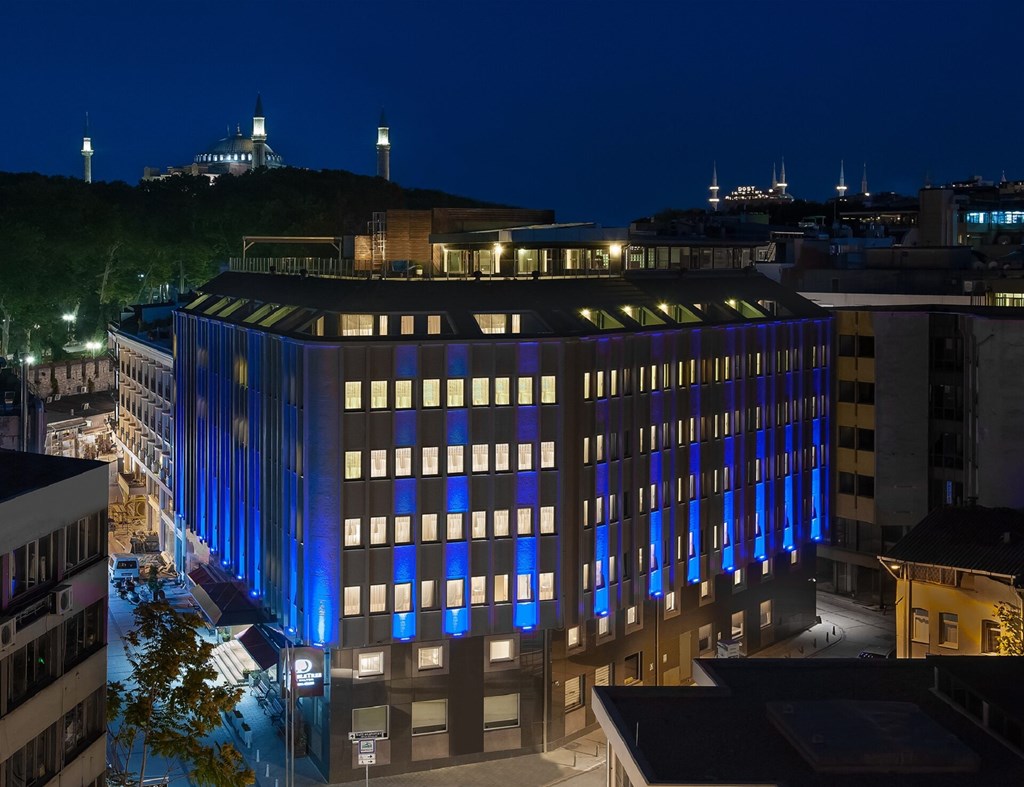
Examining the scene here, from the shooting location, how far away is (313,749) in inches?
2210

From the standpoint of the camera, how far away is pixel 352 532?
178ft

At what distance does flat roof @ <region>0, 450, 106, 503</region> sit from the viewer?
32.2 metres

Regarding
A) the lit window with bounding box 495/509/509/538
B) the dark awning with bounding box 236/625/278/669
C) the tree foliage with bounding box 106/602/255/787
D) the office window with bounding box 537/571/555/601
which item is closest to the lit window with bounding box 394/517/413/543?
the lit window with bounding box 495/509/509/538

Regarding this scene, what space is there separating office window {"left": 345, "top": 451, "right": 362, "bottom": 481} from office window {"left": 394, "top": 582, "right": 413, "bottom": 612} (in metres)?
4.77

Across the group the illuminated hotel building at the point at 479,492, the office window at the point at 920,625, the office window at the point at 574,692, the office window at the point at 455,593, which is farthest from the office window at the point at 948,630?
the office window at the point at 455,593

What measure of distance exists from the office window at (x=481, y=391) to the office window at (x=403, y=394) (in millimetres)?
2682

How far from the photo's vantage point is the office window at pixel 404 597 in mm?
54719

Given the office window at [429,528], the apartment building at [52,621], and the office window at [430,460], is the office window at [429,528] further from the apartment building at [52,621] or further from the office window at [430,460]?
the apartment building at [52,621]

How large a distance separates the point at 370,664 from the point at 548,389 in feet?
44.2

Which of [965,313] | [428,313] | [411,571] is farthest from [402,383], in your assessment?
[965,313]

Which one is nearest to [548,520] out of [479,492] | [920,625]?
[479,492]

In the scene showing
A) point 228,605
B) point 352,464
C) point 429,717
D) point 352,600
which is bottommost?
point 429,717

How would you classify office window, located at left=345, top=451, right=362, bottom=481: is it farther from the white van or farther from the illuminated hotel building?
the white van

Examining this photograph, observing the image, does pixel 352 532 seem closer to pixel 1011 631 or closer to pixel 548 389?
pixel 548 389
